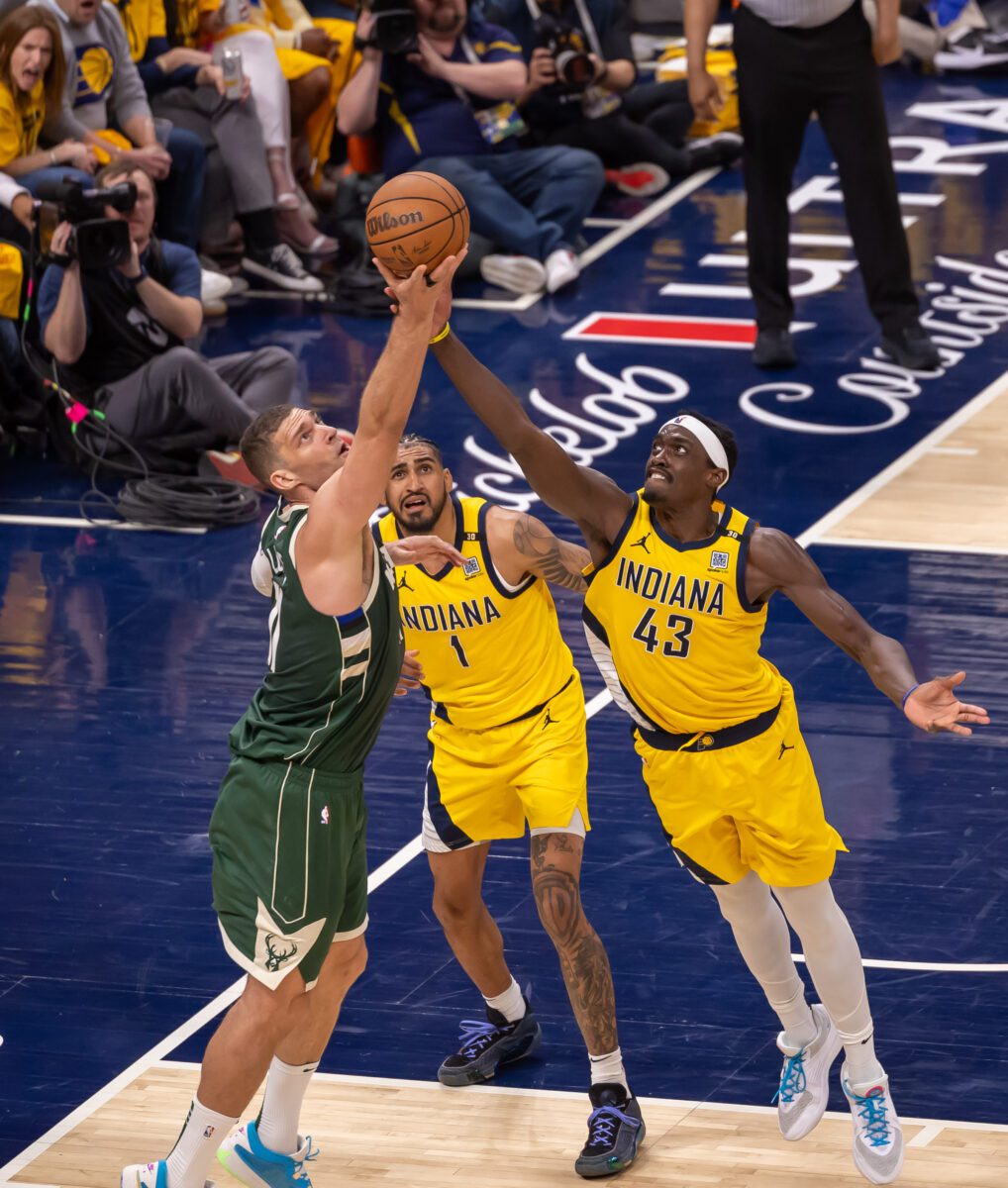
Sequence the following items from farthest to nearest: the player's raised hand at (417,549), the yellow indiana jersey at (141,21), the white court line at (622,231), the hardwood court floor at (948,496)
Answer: the white court line at (622,231), the yellow indiana jersey at (141,21), the hardwood court floor at (948,496), the player's raised hand at (417,549)

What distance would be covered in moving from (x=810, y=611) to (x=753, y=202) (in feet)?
20.6

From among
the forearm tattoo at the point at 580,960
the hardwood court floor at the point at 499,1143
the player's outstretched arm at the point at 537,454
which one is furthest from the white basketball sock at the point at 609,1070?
the player's outstretched arm at the point at 537,454

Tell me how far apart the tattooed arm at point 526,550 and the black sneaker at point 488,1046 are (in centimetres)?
116

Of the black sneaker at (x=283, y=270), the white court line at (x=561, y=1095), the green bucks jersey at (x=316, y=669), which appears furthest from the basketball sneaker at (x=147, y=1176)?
the black sneaker at (x=283, y=270)

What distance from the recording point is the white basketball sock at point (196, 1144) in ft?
16.0

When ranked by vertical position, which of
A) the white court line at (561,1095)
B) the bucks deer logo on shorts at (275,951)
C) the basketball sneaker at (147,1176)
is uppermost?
the bucks deer logo on shorts at (275,951)

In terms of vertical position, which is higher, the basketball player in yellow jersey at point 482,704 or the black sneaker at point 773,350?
the basketball player in yellow jersey at point 482,704

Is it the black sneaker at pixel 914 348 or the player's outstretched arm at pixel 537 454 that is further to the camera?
the black sneaker at pixel 914 348

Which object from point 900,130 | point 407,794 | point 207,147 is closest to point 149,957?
point 407,794

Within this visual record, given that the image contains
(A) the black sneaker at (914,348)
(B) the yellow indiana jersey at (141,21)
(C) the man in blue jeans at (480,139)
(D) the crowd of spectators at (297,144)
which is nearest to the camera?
(D) the crowd of spectators at (297,144)

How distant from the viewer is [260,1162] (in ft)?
16.6

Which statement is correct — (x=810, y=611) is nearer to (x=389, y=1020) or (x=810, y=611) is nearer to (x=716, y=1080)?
(x=716, y=1080)

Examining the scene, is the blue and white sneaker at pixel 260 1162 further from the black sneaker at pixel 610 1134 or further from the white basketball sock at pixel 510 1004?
the white basketball sock at pixel 510 1004

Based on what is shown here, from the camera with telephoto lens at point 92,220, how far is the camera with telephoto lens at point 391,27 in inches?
126
